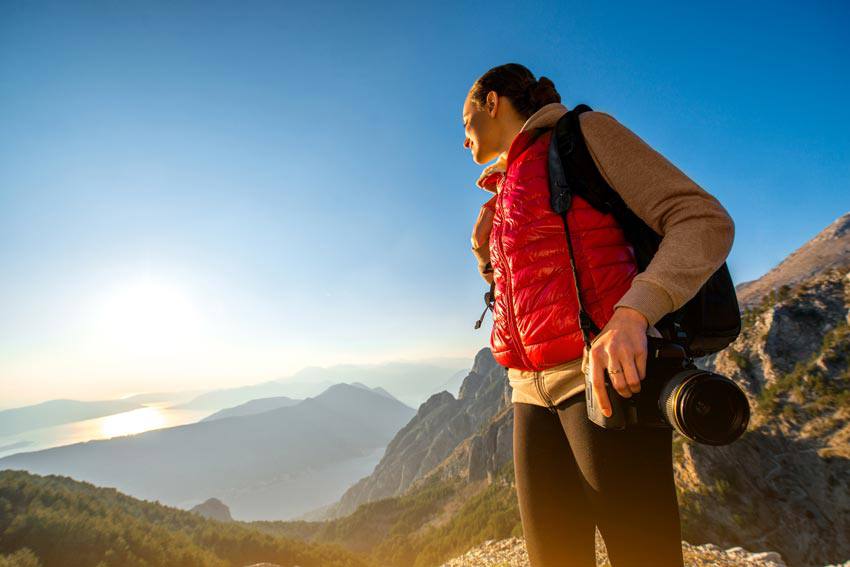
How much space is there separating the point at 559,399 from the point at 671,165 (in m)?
0.98

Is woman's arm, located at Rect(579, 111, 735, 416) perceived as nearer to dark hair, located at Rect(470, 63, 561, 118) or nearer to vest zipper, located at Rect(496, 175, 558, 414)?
vest zipper, located at Rect(496, 175, 558, 414)

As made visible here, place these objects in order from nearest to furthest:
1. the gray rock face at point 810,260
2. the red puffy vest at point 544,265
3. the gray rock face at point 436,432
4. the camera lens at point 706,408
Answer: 1. the camera lens at point 706,408
2. the red puffy vest at point 544,265
3. the gray rock face at point 810,260
4. the gray rock face at point 436,432

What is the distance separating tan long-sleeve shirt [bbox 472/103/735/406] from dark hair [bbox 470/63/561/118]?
57 centimetres

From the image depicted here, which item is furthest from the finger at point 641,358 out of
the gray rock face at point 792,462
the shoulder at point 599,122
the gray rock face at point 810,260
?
the gray rock face at point 810,260

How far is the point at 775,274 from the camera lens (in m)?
102

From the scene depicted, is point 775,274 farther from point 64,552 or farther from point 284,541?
point 64,552

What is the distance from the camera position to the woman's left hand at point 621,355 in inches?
37.4

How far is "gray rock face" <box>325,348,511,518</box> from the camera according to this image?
10574 centimetres

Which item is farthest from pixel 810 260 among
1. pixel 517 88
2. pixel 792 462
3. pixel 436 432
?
pixel 517 88

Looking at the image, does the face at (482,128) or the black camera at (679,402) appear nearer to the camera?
the black camera at (679,402)

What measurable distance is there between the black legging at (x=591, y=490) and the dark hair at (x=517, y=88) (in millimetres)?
1564

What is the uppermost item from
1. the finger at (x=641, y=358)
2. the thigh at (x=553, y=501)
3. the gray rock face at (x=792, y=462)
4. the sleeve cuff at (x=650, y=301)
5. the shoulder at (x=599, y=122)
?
the shoulder at (x=599, y=122)

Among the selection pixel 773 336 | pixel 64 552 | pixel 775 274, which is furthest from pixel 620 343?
pixel 775 274

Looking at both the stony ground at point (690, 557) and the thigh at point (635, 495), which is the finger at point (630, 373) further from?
the stony ground at point (690, 557)
